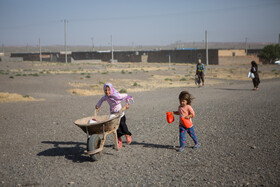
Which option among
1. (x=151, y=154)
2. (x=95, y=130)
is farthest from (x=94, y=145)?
(x=151, y=154)

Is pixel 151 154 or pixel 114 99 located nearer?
pixel 151 154

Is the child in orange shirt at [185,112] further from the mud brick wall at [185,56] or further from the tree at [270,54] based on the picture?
the tree at [270,54]

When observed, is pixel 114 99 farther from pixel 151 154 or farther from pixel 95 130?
pixel 151 154

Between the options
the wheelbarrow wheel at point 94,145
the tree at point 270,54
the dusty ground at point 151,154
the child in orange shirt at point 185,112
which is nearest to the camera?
the dusty ground at point 151,154

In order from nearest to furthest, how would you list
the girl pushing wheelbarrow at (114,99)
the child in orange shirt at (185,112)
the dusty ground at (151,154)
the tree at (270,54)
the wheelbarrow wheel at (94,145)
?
the dusty ground at (151,154), the wheelbarrow wheel at (94,145), the child in orange shirt at (185,112), the girl pushing wheelbarrow at (114,99), the tree at (270,54)

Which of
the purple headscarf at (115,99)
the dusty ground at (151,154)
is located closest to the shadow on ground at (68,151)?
the dusty ground at (151,154)

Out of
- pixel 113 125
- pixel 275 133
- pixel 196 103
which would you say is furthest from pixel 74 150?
pixel 196 103

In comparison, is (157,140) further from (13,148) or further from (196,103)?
(196,103)

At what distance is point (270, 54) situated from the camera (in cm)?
6444

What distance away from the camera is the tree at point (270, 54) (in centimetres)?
6347

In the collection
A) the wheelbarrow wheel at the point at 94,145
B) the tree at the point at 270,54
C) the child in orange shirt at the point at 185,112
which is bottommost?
the wheelbarrow wheel at the point at 94,145

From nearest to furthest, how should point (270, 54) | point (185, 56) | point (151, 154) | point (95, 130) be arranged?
1. point (95, 130)
2. point (151, 154)
3. point (270, 54)
4. point (185, 56)

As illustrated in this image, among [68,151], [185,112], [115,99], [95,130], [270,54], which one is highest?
[270,54]

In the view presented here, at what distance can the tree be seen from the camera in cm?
6347
